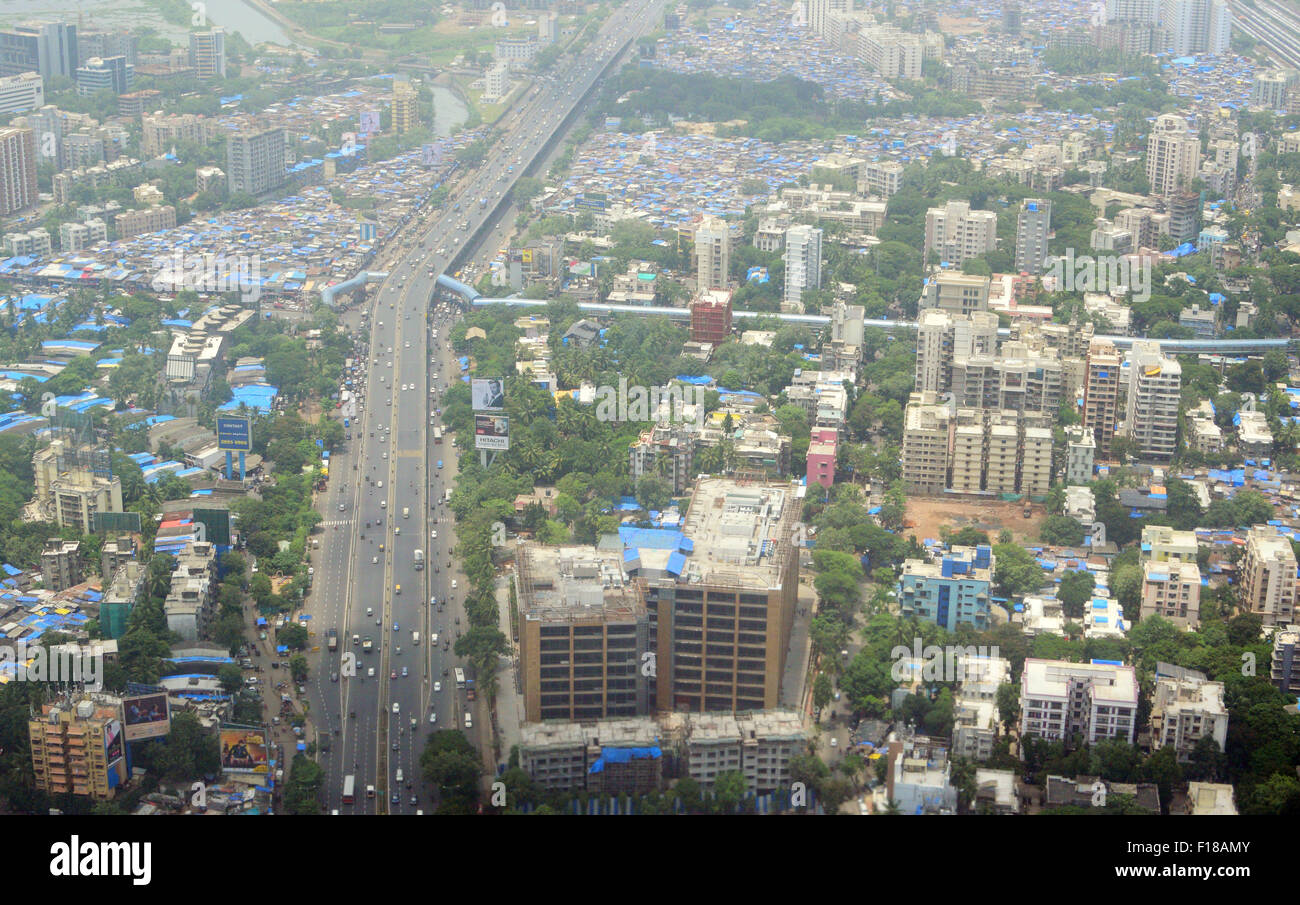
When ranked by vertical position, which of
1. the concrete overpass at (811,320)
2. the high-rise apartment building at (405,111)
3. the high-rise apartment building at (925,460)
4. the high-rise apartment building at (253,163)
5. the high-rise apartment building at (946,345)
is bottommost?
the high-rise apartment building at (925,460)

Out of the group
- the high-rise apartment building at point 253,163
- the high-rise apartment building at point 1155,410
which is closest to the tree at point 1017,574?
the high-rise apartment building at point 1155,410

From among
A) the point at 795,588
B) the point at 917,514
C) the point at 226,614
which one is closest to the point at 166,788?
the point at 226,614

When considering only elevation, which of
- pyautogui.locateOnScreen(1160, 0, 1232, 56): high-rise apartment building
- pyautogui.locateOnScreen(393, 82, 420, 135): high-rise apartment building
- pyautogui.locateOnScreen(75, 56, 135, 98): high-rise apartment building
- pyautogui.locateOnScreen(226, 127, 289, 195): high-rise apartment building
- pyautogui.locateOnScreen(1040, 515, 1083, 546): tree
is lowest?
pyautogui.locateOnScreen(1040, 515, 1083, 546): tree

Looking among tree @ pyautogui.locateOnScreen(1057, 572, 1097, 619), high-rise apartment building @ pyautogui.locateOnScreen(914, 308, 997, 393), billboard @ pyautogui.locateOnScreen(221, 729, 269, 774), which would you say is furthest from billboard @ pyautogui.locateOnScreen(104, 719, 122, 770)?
high-rise apartment building @ pyautogui.locateOnScreen(914, 308, 997, 393)

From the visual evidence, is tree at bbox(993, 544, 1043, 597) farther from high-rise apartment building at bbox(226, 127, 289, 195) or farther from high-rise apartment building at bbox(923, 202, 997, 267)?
high-rise apartment building at bbox(226, 127, 289, 195)

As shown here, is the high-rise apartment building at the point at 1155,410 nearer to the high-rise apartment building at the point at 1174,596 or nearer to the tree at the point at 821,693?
the high-rise apartment building at the point at 1174,596

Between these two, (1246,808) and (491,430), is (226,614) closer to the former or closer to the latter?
(491,430)
